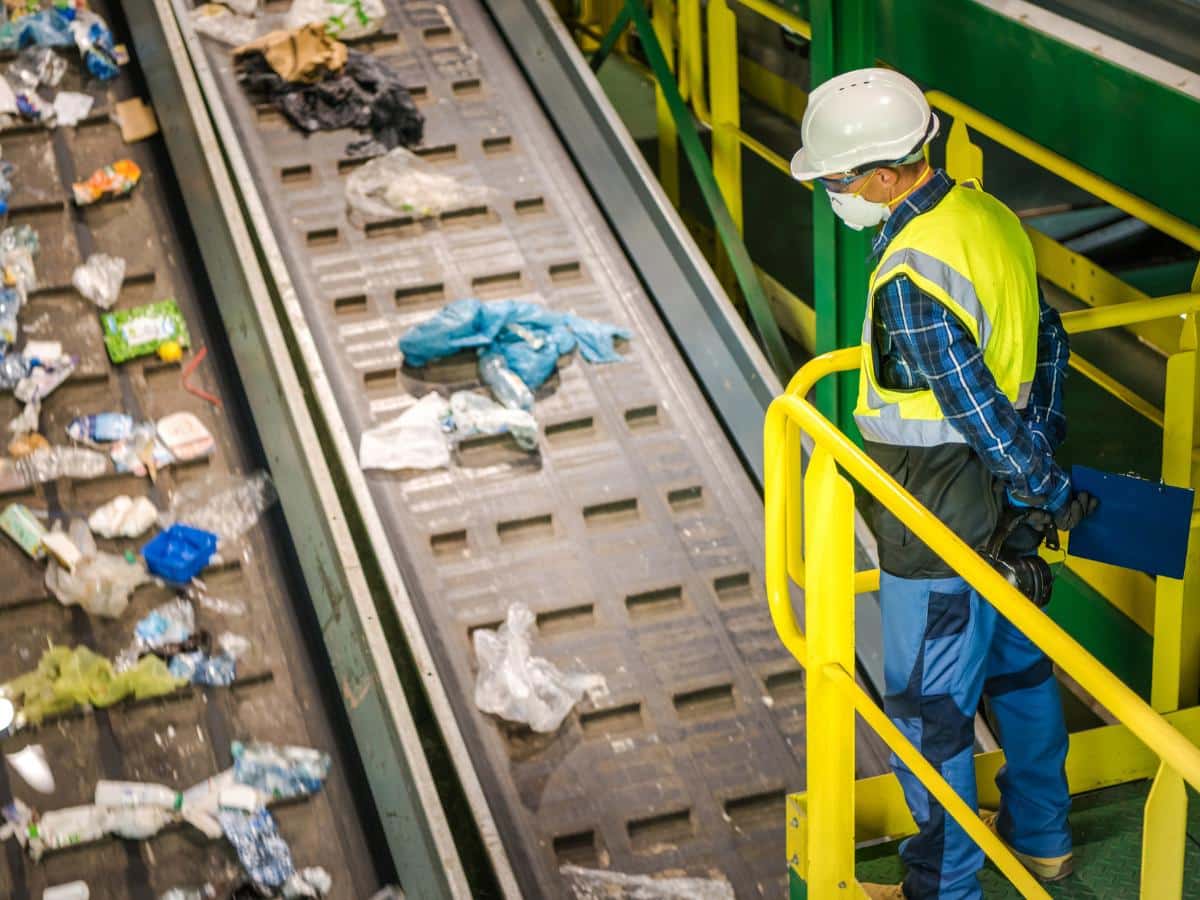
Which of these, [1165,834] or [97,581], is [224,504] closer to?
[97,581]

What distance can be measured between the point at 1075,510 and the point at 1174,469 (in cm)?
51

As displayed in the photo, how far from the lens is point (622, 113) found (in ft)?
29.8

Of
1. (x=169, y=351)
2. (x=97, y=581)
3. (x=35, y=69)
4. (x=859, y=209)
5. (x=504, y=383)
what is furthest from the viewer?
(x=35, y=69)

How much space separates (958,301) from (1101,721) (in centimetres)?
276

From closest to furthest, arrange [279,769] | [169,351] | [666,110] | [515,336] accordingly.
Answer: [279,769]
[515,336]
[169,351]
[666,110]

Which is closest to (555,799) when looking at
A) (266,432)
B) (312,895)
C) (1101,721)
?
(312,895)


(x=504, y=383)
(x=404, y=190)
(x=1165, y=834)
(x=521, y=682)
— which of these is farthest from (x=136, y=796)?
(x=1165, y=834)

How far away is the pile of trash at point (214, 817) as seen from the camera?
3883 millimetres

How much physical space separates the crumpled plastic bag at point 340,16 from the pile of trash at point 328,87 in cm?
8

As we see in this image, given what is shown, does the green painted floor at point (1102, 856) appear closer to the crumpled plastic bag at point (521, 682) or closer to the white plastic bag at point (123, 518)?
the crumpled plastic bag at point (521, 682)

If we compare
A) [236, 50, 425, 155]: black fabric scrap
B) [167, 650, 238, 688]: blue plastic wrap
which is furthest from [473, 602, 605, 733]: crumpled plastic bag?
[236, 50, 425, 155]: black fabric scrap

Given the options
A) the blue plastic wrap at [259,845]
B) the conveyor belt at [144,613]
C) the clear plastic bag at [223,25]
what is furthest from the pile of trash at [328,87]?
the blue plastic wrap at [259,845]

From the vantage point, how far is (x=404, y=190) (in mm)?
5297

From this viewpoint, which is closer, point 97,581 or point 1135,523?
point 1135,523
